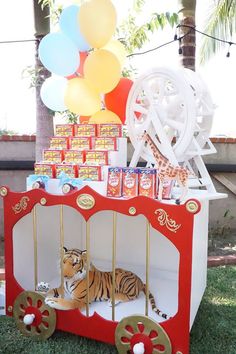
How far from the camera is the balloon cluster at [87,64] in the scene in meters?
1.94

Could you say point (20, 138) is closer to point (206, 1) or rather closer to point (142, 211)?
point (142, 211)

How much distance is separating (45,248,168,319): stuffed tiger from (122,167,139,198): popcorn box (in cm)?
47

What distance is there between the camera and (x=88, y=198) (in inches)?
65.8

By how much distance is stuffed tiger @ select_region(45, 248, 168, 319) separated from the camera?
5.95 feet

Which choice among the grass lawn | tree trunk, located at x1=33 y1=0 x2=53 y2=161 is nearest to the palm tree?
tree trunk, located at x1=33 y1=0 x2=53 y2=161

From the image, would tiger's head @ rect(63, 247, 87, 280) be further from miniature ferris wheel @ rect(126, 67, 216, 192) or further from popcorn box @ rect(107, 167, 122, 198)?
miniature ferris wheel @ rect(126, 67, 216, 192)

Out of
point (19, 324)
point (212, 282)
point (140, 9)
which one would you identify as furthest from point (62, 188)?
point (140, 9)

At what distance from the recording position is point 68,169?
6.28 feet

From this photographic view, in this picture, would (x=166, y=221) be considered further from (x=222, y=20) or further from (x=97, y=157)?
(x=222, y=20)

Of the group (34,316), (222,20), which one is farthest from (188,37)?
(34,316)

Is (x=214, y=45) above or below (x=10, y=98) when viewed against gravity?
above

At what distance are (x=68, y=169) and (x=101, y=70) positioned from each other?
1.98 ft

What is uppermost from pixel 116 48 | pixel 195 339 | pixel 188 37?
pixel 188 37

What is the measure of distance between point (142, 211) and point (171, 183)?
0.32 m
